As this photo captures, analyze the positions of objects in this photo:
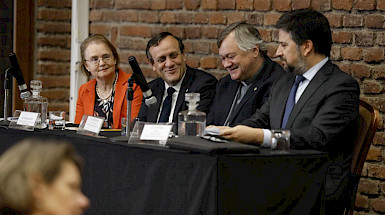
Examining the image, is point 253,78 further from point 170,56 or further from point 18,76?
point 18,76

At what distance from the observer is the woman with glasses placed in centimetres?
376

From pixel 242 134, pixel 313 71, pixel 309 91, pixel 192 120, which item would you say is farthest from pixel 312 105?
pixel 192 120

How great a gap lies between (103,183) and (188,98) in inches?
19.6

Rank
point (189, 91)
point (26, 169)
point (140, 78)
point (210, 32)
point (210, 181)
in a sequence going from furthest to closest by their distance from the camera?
point (210, 32) < point (189, 91) < point (140, 78) < point (210, 181) < point (26, 169)

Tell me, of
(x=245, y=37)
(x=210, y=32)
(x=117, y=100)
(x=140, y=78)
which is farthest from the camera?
(x=210, y=32)

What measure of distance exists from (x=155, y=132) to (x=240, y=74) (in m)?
0.92

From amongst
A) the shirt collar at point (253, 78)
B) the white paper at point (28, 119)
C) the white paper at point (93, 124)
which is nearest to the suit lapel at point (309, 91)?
the shirt collar at point (253, 78)

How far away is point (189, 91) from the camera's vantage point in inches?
139

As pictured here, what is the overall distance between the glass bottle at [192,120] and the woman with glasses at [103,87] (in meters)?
1.08

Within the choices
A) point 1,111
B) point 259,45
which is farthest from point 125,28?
point 259,45

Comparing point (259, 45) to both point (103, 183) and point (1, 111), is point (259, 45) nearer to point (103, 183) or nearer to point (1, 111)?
point (103, 183)

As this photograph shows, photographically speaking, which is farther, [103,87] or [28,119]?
[103,87]

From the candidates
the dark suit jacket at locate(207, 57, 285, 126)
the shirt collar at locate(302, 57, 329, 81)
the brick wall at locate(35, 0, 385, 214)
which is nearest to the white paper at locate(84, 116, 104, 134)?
the dark suit jacket at locate(207, 57, 285, 126)

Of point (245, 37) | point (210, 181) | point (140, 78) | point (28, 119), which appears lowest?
point (210, 181)
